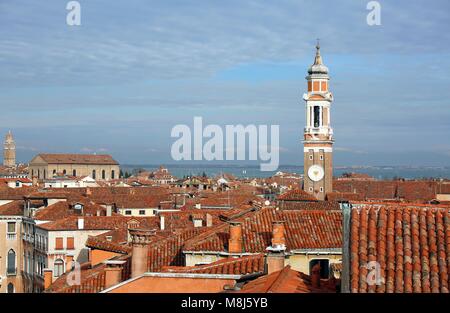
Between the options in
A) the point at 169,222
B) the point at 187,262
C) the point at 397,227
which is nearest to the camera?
the point at 397,227

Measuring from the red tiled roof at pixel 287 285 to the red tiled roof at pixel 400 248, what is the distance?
49.5 inches

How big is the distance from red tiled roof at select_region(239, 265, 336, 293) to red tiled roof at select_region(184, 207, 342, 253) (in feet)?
18.2

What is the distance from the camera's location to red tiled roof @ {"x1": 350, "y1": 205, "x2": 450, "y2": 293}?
8789 mm

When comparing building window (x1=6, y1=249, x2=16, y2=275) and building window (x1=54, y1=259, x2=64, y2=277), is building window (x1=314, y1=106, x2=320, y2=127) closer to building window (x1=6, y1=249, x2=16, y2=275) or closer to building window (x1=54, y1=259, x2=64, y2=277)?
building window (x1=6, y1=249, x2=16, y2=275)

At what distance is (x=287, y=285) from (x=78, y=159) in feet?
488

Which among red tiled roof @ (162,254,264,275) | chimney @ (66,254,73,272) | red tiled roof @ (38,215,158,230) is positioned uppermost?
red tiled roof @ (162,254,264,275)

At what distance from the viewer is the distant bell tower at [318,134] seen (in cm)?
7100

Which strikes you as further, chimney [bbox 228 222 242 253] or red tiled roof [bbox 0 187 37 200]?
red tiled roof [bbox 0 187 37 200]

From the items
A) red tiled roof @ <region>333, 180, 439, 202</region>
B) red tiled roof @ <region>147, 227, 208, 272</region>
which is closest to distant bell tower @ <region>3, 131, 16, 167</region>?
red tiled roof @ <region>333, 180, 439, 202</region>

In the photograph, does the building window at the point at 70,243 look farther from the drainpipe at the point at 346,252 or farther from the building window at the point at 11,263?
the drainpipe at the point at 346,252
